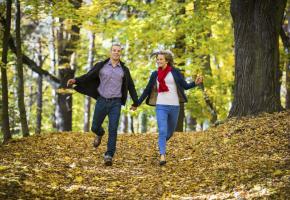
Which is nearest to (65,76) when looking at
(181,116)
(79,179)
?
(181,116)

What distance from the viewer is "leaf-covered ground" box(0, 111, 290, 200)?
612cm

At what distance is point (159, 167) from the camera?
8.52 metres

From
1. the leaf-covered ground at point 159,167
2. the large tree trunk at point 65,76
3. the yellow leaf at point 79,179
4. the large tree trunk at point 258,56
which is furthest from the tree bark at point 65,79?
the yellow leaf at point 79,179

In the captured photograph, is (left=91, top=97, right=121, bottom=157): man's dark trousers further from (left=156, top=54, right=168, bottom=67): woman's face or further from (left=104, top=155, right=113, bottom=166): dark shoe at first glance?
(left=156, top=54, right=168, bottom=67): woman's face

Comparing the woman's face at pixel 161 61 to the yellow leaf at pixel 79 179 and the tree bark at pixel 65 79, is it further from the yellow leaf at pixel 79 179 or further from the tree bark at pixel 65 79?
the tree bark at pixel 65 79

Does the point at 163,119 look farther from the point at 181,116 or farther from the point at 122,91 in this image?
the point at 181,116

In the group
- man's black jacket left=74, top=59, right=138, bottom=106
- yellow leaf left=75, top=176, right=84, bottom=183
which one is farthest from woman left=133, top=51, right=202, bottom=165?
yellow leaf left=75, top=176, right=84, bottom=183

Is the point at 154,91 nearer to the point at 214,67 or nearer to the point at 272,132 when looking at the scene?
the point at 272,132

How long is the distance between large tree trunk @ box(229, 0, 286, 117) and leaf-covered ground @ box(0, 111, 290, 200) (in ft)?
1.56

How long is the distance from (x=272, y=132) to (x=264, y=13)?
3.25 m

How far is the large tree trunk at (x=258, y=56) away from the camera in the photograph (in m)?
11.2

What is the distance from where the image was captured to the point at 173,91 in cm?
876

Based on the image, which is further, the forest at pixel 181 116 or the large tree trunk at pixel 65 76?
the large tree trunk at pixel 65 76

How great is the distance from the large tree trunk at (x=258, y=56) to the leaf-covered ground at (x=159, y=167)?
0.48 metres
